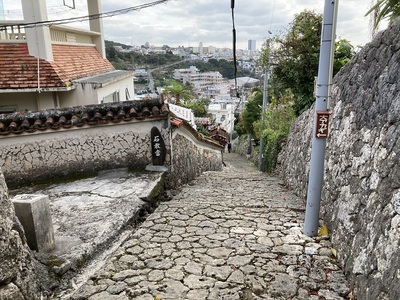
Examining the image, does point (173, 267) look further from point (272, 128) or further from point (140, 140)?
point (272, 128)

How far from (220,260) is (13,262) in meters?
2.50

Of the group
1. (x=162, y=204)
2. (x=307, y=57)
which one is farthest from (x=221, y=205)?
(x=307, y=57)

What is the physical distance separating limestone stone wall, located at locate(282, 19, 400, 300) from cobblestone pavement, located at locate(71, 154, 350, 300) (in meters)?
0.44

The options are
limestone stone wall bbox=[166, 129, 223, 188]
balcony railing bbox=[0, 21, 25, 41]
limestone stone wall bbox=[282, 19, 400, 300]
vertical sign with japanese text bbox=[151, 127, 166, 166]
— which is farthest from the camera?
balcony railing bbox=[0, 21, 25, 41]

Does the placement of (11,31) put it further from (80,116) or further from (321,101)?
(321,101)

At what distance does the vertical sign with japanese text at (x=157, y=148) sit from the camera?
24.9 feet

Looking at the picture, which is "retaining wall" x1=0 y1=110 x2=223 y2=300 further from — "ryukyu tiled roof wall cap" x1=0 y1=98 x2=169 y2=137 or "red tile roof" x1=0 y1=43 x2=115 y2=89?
"red tile roof" x1=0 y1=43 x2=115 y2=89

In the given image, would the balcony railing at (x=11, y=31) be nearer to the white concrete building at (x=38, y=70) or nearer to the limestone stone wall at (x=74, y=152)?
the white concrete building at (x=38, y=70)

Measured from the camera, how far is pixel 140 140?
7.70 meters

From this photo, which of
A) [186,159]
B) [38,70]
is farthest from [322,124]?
[38,70]

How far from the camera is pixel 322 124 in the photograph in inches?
179

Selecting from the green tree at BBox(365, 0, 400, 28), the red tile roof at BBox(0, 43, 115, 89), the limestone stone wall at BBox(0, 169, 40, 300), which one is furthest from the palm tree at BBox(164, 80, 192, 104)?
the limestone stone wall at BBox(0, 169, 40, 300)

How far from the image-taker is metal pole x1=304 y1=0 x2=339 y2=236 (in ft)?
13.9

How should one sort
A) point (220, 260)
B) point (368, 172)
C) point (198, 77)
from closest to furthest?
point (368, 172)
point (220, 260)
point (198, 77)
